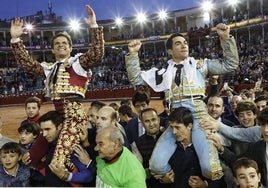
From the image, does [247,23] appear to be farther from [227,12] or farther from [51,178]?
[51,178]

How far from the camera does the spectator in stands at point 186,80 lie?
3.02 meters

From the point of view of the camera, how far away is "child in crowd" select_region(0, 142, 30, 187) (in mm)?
3412

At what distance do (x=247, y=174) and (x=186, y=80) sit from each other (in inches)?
33.8

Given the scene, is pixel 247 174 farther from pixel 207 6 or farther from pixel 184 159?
pixel 207 6

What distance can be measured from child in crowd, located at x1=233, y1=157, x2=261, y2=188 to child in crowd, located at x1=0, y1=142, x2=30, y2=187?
70.0 inches

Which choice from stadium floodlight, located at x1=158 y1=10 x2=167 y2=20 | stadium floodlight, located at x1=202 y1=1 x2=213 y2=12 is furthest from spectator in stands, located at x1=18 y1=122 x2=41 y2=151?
stadium floodlight, located at x1=158 y1=10 x2=167 y2=20

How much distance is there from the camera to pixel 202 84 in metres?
3.23

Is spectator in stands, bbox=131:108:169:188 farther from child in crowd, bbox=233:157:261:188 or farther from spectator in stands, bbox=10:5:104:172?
child in crowd, bbox=233:157:261:188

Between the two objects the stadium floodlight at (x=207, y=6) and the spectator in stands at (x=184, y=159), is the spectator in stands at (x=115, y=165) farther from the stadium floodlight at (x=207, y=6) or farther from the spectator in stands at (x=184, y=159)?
the stadium floodlight at (x=207, y=6)

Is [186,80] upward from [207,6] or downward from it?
downward

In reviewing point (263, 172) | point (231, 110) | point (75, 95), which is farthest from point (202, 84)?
point (231, 110)

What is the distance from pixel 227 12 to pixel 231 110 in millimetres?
34214

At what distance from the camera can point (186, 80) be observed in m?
3.17

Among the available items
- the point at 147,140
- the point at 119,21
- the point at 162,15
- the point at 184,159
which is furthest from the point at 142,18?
the point at 184,159
